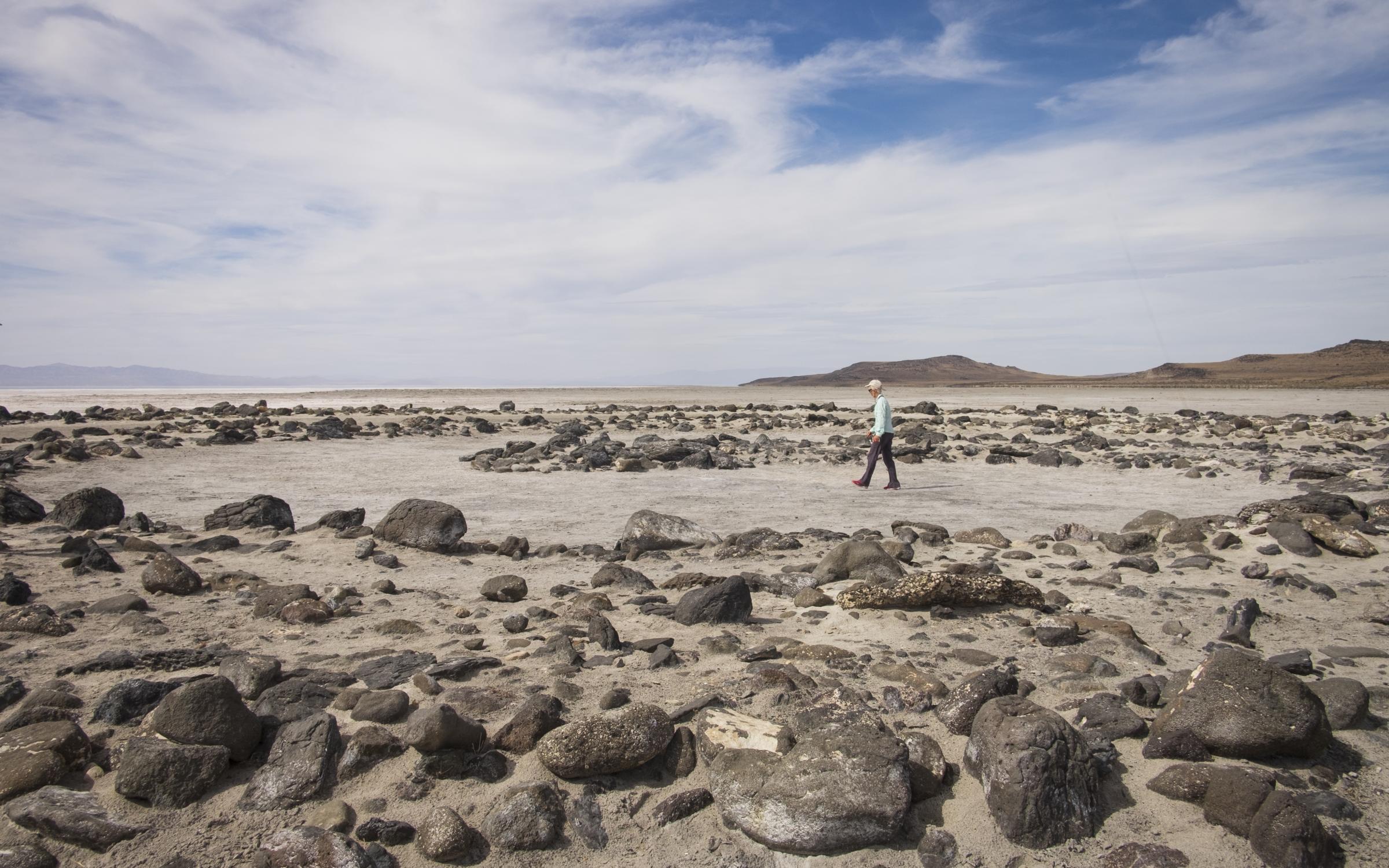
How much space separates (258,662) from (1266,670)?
5.87m

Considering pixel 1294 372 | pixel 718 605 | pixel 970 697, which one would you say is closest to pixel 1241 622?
pixel 970 697

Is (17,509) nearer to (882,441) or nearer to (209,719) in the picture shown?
(209,719)

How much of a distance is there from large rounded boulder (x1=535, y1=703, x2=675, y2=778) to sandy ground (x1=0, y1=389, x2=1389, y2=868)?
9 cm

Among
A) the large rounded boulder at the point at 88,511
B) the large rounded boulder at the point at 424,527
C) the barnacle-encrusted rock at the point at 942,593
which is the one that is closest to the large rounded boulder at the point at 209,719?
the barnacle-encrusted rock at the point at 942,593

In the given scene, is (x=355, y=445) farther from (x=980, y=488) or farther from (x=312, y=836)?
(x=312, y=836)

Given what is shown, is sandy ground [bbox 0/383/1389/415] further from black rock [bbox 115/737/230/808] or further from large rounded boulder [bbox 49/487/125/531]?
black rock [bbox 115/737/230/808]

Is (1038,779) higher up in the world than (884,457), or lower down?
lower down

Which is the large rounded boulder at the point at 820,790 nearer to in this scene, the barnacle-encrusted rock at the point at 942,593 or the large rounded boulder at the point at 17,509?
the barnacle-encrusted rock at the point at 942,593

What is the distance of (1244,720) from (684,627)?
3592 mm

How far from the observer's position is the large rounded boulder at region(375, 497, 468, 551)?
8.84 metres

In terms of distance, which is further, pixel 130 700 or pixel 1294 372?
pixel 1294 372

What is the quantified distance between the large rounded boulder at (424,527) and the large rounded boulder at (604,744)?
4.86 m

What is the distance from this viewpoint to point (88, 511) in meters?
10.1

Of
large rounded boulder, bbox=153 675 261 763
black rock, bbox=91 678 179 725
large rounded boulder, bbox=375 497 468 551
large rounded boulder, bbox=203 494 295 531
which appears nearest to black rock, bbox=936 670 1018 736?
large rounded boulder, bbox=153 675 261 763
